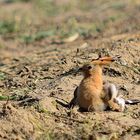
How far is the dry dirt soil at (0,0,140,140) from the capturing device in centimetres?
614

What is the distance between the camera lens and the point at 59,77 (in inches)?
322

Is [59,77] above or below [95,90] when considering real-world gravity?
below

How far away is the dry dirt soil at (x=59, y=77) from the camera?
6137 millimetres

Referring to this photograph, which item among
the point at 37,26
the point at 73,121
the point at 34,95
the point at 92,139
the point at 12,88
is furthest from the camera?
the point at 37,26

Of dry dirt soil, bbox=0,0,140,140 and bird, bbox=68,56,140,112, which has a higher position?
bird, bbox=68,56,140,112

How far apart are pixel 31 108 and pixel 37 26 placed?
9.54 m

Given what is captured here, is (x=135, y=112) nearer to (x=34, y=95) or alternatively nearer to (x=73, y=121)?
(x=73, y=121)

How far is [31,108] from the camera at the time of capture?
21.6ft

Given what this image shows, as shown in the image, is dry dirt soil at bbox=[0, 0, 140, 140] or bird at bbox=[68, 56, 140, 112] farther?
bird at bbox=[68, 56, 140, 112]

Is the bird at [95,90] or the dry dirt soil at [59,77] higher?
the bird at [95,90]

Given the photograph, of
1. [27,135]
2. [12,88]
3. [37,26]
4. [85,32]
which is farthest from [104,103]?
[37,26]

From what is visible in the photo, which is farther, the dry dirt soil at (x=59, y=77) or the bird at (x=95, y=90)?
the bird at (x=95, y=90)

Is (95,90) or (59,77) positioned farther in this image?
(59,77)

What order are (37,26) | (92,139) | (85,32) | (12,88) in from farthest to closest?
(37,26) < (85,32) < (12,88) < (92,139)
